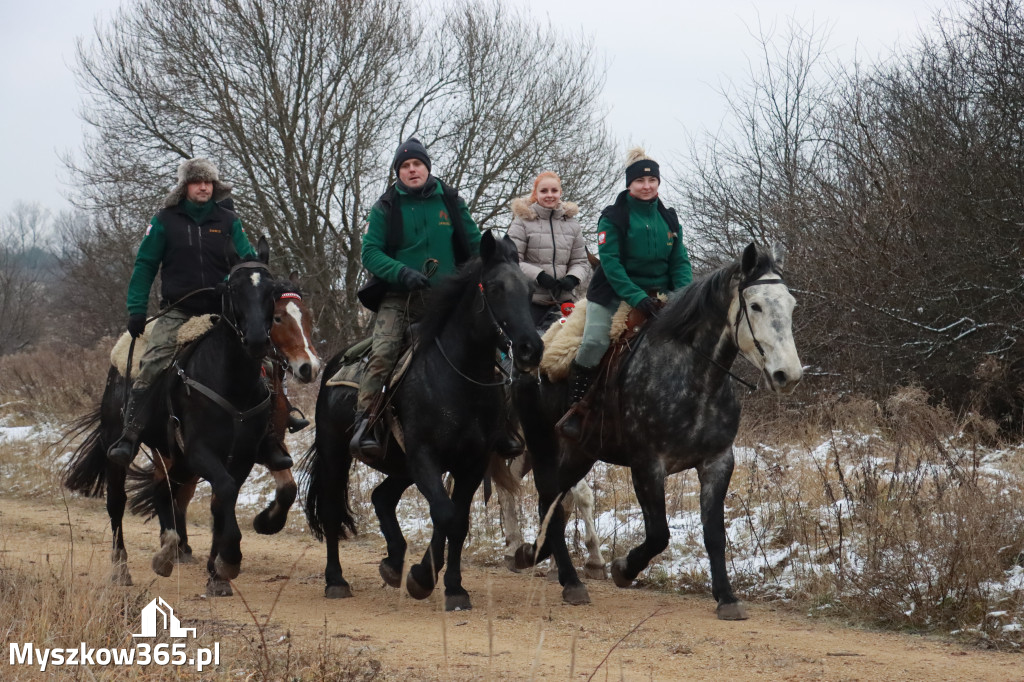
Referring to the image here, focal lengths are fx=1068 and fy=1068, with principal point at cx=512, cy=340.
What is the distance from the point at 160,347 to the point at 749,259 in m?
4.68

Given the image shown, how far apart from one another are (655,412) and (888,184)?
7513 millimetres

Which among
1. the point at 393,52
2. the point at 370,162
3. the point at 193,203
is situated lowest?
the point at 193,203

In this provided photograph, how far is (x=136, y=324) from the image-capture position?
8.55 meters

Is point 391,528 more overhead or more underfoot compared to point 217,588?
more overhead

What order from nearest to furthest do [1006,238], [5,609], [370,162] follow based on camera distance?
[5,609]
[1006,238]
[370,162]

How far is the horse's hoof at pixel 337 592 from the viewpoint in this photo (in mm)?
7898

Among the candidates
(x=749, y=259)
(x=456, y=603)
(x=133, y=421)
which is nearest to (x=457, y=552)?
(x=456, y=603)

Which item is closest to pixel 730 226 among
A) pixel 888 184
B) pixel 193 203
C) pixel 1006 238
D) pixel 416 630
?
pixel 888 184

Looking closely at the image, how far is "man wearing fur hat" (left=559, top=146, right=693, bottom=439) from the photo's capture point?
7613 mm

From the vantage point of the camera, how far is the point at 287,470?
8.65 metres

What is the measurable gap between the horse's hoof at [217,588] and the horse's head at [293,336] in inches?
66.4

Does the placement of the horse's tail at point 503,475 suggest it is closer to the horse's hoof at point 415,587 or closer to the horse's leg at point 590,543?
the horse's leg at point 590,543

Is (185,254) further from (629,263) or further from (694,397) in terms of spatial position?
(694,397)

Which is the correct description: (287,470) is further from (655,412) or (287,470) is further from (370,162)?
(370,162)
